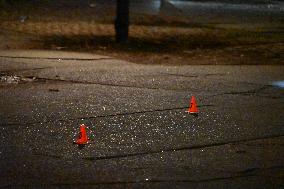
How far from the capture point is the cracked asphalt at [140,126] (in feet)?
25.9

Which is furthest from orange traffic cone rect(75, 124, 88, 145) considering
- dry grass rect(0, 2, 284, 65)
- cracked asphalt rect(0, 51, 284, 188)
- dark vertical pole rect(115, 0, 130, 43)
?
dark vertical pole rect(115, 0, 130, 43)

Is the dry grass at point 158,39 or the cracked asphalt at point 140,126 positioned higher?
the dry grass at point 158,39

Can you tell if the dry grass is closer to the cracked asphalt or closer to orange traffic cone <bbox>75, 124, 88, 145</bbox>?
the cracked asphalt

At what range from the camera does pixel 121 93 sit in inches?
512

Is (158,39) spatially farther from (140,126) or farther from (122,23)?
(140,126)

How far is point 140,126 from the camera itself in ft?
33.9

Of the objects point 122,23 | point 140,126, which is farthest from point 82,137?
point 122,23

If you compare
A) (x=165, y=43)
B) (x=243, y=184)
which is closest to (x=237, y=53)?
(x=165, y=43)

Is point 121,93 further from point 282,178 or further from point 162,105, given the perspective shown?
point 282,178

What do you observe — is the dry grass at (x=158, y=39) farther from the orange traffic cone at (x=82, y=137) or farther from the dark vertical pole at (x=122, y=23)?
the orange traffic cone at (x=82, y=137)

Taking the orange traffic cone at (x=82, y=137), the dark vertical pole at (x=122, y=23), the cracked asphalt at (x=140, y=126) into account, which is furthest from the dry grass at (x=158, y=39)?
the orange traffic cone at (x=82, y=137)

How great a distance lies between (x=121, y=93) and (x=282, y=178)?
5.59 m

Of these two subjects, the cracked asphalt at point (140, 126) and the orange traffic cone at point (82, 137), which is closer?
the cracked asphalt at point (140, 126)

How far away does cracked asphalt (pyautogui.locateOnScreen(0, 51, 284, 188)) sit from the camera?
310 inches
